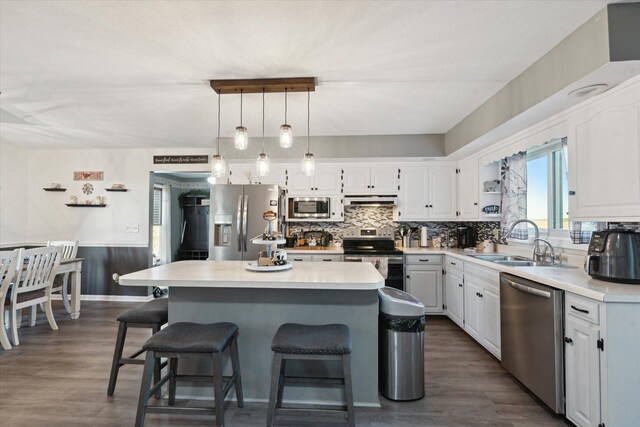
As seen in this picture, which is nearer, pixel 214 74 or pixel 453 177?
pixel 214 74

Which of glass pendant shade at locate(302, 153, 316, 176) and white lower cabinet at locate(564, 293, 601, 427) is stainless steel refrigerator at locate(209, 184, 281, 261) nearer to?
glass pendant shade at locate(302, 153, 316, 176)

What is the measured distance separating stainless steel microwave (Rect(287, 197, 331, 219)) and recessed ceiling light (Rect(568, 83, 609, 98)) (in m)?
2.95

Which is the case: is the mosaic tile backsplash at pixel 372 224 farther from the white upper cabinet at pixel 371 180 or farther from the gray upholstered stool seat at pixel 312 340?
the gray upholstered stool seat at pixel 312 340

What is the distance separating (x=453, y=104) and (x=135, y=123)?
3.59 meters

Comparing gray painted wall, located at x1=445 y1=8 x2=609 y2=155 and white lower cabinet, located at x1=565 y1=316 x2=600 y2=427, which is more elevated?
gray painted wall, located at x1=445 y1=8 x2=609 y2=155

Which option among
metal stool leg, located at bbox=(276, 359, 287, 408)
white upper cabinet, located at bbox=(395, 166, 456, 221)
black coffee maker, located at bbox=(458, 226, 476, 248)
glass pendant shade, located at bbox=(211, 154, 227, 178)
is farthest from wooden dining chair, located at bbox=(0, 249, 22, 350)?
black coffee maker, located at bbox=(458, 226, 476, 248)

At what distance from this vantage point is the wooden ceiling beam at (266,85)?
100 inches

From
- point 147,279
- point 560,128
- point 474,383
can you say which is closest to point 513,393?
point 474,383

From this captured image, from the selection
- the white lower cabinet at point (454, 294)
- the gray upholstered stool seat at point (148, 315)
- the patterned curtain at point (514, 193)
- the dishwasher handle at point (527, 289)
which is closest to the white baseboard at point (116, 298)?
the gray upholstered stool seat at point (148, 315)

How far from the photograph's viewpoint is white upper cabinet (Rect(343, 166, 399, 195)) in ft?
14.6

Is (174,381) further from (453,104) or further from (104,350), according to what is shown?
(453,104)

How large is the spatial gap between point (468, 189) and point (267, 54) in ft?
10.1

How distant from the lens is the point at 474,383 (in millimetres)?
2438

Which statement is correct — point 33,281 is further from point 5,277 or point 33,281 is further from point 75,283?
point 75,283
